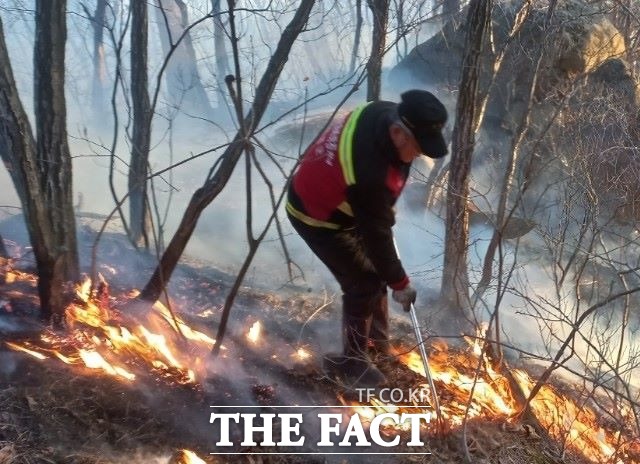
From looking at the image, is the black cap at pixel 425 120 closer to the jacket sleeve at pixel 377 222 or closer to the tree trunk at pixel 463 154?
the jacket sleeve at pixel 377 222

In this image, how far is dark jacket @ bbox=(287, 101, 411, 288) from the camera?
290 centimetres

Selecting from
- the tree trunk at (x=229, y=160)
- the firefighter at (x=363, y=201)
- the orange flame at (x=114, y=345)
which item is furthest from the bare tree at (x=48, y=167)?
the firefighter at (x=363, y=201)

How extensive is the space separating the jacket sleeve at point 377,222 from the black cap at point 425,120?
1.10ft

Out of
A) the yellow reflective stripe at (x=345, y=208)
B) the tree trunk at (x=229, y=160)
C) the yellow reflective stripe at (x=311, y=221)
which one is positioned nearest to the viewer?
the yellow reflective stripe at (x=345, y=208)

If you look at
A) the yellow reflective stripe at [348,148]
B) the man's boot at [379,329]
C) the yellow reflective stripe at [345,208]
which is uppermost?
the yellow reflective stripe at [348,148]

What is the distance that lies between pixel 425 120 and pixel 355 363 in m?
1.95

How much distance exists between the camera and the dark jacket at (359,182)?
2.90 meters

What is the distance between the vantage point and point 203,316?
4891 millimetres

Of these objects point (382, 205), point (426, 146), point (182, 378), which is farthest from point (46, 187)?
point (426, 146)

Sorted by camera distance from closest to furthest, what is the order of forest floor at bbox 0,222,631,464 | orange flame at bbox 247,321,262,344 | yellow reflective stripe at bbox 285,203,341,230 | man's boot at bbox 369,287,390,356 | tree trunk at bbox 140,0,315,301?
forest floor at bbox 0,222,631,464 < yellow reflective stripe at bbox 285,203,341,230 < man's boot at bbox 369,287,390,356 < tree trunk at bbox 140,0,315,301 < orange flame at bbox 247,321,262,344

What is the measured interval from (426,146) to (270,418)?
77.8 inches

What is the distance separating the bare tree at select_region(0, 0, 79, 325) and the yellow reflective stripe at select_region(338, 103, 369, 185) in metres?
2.22

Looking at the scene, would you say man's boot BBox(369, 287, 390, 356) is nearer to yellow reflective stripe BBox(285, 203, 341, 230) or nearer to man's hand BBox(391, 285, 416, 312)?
man's hand BBox(391, 285, 416, 312)

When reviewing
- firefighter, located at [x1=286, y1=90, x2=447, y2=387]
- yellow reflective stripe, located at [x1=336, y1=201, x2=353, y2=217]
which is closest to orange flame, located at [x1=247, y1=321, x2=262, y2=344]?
firefighter, located at [x1=286, y1=90, x2=447, y2=387]
